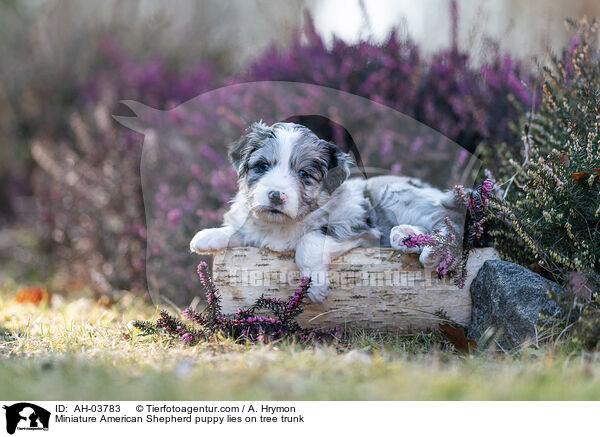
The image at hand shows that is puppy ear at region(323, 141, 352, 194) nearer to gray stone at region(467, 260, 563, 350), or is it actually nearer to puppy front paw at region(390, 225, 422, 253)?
puppy front paw at region(390, 225, 422, 253)

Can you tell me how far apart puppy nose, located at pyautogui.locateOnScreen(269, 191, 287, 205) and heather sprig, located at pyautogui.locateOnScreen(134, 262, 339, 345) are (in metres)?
0.55

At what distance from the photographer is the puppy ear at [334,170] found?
3637 mm

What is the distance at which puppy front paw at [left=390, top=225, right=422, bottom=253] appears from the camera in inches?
145

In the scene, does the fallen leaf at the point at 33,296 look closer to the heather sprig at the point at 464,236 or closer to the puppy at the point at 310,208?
the puppy at the point at 310,208

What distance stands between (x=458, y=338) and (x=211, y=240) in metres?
1.73

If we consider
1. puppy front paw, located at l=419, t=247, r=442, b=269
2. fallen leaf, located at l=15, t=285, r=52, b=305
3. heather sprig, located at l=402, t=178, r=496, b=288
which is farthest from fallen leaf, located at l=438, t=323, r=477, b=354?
fallen leaf, located at l=15, t=285, r=52, b=305

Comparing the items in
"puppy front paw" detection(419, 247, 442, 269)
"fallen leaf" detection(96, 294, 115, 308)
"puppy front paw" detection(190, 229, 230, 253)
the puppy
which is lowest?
"fallen leaf" detection(96, 294, 115, 308)

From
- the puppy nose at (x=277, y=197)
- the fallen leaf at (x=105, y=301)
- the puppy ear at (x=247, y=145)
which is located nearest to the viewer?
the puppy nose at (x=277, y=197)

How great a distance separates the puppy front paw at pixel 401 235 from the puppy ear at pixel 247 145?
1050 millimetres

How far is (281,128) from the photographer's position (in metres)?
3.54

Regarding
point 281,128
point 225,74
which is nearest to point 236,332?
point 281,128
